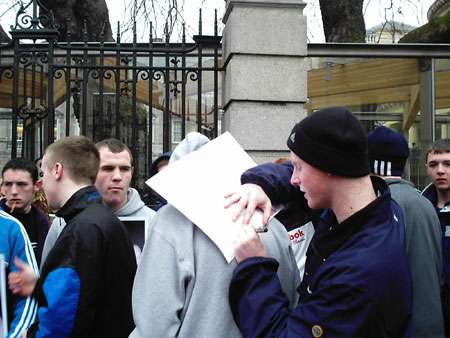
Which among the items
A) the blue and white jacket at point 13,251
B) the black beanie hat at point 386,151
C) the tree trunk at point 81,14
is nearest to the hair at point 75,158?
the blue and white jacket at point 13,251

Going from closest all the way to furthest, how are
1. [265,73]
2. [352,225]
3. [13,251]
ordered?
[352,225] < [13,251] < [265,73]

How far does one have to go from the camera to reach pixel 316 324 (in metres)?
1.70

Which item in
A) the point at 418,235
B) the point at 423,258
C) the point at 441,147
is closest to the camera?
the point at 423,258

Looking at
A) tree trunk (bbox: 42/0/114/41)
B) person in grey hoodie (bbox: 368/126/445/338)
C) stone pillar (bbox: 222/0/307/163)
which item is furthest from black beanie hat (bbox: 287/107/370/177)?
tree trunk (bbox: 42/0/114/41)

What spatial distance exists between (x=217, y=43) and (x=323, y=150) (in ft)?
A: 15.3

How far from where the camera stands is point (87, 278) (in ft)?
8.14

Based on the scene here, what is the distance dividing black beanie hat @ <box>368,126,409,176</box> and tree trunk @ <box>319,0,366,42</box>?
765cm

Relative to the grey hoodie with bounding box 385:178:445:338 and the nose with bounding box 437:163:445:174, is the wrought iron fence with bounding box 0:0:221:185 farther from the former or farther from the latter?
the grey hoodie with bounding box 385:178:445:338

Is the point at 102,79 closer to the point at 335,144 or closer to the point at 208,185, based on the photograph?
the point at 208,185

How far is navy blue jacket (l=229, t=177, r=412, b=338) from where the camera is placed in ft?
5.50

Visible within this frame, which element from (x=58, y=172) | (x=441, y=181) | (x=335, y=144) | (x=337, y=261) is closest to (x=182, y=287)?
(x=337, y=261)

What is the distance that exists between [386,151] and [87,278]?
173 cm

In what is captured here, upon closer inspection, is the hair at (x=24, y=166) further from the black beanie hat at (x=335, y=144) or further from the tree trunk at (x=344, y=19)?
the tree trunk at (x=344, y=19)

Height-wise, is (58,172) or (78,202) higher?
(58,172)
